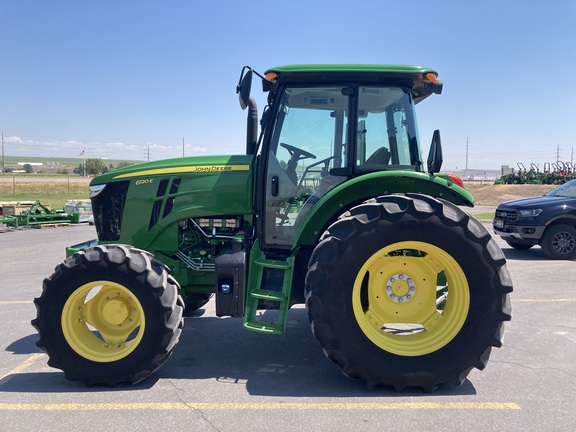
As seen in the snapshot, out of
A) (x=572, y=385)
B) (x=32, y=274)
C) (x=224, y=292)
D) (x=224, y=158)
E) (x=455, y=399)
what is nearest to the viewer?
(x=455, y=399)

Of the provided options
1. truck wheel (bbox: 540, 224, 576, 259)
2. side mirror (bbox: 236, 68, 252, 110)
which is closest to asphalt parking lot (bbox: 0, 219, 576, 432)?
side mirror (bbox: 236, 68, 252, 110)

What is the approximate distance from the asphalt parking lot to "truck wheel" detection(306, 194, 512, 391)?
23cm

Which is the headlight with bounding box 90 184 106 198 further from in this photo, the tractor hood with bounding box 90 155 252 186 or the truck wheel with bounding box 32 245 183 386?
the truck wheel with bounding box 32 245 183 386

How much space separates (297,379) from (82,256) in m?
1.95

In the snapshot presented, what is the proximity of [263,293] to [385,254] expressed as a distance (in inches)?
41.3

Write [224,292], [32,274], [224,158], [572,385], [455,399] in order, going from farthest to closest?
[32,274] < [224,158] < [224,292] < [572,385] < [455,399]

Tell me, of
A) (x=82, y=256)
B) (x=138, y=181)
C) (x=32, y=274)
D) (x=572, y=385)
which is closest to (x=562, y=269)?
(x=572, y=385)

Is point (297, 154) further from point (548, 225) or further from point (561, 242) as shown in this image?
point (561, 242)

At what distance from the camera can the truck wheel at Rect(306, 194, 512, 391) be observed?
3.23 metres

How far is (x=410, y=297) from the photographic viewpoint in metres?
3.56

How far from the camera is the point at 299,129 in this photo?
12.7ft

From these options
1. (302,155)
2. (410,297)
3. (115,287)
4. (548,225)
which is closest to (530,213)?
(548,225)

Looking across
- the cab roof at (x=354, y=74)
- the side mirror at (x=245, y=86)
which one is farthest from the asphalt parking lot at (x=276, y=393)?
the cab roof at (x=354, y=74)

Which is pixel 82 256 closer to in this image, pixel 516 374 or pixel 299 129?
pixel 299 129
